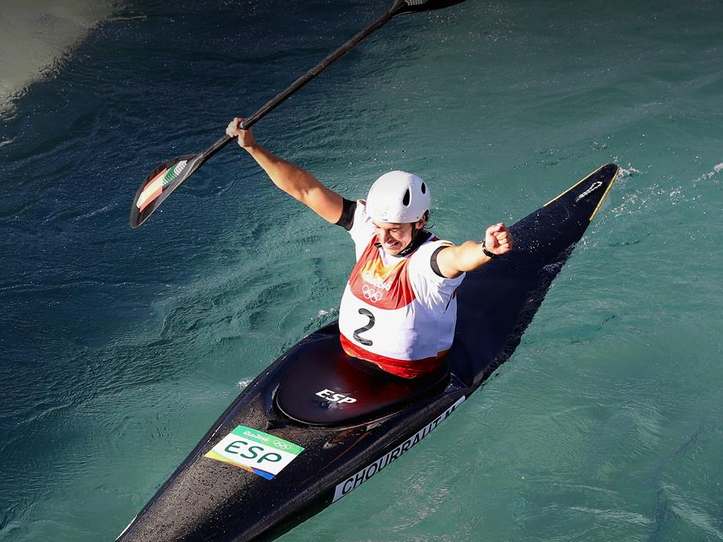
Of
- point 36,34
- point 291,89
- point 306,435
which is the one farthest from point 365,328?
point 36,34

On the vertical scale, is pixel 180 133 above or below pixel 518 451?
above

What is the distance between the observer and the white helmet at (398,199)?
3.65 m

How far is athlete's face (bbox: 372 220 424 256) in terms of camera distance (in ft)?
12.2

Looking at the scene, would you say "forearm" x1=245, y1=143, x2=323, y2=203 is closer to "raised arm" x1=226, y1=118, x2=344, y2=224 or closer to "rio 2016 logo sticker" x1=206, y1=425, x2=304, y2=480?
"raised arm" x1=226, y1=118, x2=344, y2=224

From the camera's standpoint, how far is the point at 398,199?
3635 mm

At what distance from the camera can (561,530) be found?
394cm

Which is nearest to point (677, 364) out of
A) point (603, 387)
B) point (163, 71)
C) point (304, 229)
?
point (603, 387)

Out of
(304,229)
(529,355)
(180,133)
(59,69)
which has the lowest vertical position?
(529,355)

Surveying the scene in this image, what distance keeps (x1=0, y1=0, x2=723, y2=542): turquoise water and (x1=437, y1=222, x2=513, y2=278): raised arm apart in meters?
1.21

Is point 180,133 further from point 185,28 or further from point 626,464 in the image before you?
point 626,464

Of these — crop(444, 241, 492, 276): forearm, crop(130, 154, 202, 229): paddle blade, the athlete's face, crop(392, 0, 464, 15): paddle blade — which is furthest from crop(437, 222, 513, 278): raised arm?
crop(392, 0, 464, 15): paddle blade

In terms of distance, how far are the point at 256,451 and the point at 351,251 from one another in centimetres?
253

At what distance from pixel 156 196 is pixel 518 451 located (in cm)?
237

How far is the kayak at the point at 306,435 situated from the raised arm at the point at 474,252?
0.68 meters
